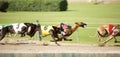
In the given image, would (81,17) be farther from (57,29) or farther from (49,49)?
(49,49)

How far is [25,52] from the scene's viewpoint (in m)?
15.8

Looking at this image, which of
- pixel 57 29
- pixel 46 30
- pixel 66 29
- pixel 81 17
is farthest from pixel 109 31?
pixel 46 30

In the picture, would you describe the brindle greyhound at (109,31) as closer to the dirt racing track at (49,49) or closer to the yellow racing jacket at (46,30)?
the dirt racing track at (49,49)

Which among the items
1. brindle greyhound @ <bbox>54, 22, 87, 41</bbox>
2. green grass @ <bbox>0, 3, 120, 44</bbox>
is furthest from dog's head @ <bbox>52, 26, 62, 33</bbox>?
green grass @ <bbox>0, 3, 120, 44</bbox>

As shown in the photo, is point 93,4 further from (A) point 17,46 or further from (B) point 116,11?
(A) point 17,46

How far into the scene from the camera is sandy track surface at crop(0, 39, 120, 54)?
15844 mm

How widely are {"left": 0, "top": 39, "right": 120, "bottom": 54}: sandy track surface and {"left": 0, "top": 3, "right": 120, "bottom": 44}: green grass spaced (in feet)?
0.56

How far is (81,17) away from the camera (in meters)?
16.4

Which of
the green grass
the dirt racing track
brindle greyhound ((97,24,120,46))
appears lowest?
the dirt racing track

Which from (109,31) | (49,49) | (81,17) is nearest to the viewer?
(49,49)

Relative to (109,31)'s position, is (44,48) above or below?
below

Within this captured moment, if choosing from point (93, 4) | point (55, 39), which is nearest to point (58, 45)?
point (55, 39)

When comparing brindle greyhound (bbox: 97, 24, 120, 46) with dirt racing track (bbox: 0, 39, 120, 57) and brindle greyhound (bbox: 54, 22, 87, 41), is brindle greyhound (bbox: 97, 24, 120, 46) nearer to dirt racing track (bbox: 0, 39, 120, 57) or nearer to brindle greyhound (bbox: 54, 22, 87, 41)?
dirt racing track (bbox: 0, 39, 120, 57)

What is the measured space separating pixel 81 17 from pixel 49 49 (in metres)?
1.04
